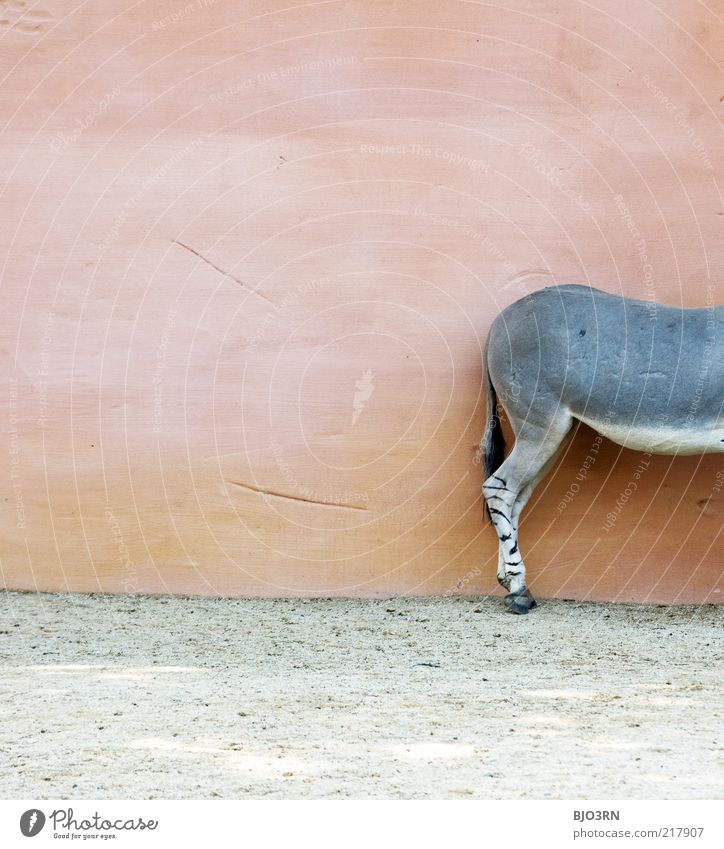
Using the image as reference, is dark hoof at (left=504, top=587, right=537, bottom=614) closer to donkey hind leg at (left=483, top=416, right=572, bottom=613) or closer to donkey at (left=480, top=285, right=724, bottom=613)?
donkey hind leg at (left=483, top=416, right=572, bottom=613)

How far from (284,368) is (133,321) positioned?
0.76m

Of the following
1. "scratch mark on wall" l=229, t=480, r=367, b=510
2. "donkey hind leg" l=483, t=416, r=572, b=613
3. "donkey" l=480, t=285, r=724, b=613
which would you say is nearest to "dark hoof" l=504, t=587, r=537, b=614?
"donkey hind leg" l=483, t=416, r=572, b=613

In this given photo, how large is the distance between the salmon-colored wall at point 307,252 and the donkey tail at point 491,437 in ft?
0.33

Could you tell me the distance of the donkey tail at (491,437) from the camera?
5.18 meters

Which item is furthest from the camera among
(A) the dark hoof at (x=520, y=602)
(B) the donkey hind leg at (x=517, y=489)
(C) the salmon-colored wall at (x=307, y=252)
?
(C) the salmon-colored wall at (x=307, y=252)

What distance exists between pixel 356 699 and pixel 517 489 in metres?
1.58

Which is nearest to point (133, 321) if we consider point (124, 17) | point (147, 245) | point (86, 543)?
point (147, 245)

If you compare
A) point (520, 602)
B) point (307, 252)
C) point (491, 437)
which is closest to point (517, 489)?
point (491, 437)

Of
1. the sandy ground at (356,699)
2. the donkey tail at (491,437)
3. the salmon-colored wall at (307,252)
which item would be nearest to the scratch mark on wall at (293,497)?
the salmon-colored wall at (307,252)

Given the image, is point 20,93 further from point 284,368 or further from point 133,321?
point 284,368

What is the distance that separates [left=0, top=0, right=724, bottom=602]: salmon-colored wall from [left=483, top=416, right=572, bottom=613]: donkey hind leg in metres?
0.19

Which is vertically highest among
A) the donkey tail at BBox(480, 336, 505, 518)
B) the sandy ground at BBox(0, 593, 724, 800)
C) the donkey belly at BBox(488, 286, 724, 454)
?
the donkey belly at BBox(488, 286, 724, 454)

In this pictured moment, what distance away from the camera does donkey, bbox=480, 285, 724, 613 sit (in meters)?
4.87

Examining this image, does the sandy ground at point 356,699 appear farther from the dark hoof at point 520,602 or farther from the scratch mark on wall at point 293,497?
the scratch mark on wall at point 293,497
